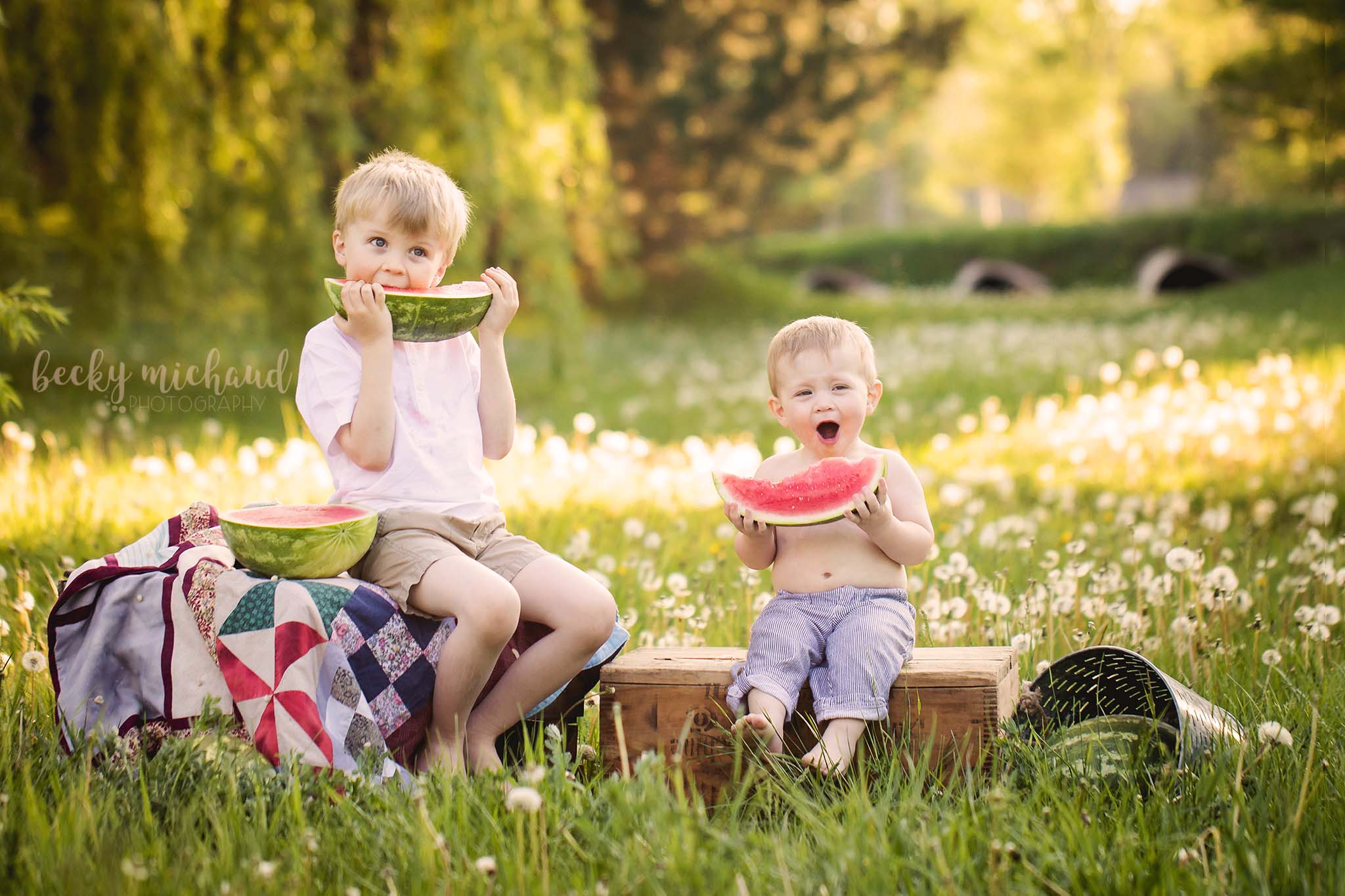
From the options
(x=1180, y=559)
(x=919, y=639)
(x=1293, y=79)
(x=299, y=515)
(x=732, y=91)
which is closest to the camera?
(x=299, y=515)

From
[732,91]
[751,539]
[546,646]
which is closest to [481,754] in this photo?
[546,646]

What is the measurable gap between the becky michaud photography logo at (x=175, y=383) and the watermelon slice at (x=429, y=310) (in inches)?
226

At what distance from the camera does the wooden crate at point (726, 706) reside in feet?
8.86

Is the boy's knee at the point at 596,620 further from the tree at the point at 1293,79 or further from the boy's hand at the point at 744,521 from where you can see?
the tree at the point at 1293,79

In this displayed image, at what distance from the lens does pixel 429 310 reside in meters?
3.03

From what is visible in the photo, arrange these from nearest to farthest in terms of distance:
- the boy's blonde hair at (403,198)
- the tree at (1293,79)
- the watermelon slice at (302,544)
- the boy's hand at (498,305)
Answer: the watermelon slice at (302,544), the boy's blonde hair at (403,198), the boy's hand at (498,305), the tree at (1293,79)

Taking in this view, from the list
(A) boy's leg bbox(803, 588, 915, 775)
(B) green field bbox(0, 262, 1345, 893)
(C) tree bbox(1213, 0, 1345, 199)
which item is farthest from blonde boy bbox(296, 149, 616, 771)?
(C) tree bbox(1213, 0, 1345, 199)

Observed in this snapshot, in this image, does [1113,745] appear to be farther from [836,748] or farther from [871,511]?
[871,511]

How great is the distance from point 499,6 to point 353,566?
7094mm

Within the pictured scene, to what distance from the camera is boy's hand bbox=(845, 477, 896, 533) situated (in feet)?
9.23

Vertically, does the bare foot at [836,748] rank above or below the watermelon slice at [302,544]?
below

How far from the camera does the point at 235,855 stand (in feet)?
7.66

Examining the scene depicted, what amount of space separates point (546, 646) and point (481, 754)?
1.02 feet

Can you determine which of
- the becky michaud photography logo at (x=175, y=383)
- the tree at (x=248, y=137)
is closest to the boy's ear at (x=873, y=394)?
the tree at (x=248, y=137)
